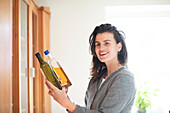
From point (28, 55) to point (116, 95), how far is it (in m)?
1.20

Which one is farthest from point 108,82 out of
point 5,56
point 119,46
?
point 5,56

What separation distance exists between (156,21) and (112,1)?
29.8 inches

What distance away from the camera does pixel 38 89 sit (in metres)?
2.71

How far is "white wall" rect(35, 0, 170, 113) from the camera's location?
320 centimetres

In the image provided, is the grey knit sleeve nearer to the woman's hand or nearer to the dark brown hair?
the woman's hand

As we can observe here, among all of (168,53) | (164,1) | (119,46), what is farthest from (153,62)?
(119,46)

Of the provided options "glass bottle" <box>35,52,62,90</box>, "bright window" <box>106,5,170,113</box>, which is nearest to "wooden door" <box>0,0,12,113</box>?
"glass bottle" <box>35,52,62,90</box>

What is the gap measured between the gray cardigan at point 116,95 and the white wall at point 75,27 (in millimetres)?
1743

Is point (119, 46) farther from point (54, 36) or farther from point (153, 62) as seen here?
point (153, 62)

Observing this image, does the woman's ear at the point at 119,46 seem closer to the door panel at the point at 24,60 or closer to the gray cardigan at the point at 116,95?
the gray cardigan at the point at 116,95

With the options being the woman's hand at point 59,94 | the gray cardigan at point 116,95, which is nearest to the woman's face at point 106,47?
the gray cardigan at point 116,95

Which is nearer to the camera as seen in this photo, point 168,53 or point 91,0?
point 91,0

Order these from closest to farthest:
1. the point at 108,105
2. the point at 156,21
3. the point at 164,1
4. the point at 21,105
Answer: the point at 108,105 → the point at 21,105 → the point at 164,1 → the point at 156,21

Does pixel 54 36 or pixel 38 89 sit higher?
pixel 54 36
